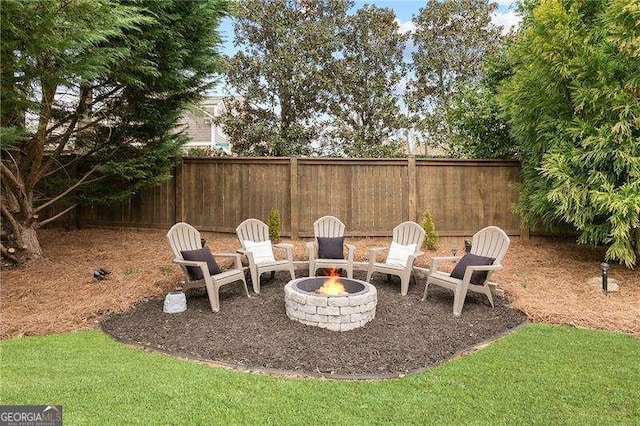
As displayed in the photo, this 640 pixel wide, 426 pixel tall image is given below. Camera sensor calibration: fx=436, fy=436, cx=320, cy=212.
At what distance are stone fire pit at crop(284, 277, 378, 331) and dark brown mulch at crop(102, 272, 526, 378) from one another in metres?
0.08

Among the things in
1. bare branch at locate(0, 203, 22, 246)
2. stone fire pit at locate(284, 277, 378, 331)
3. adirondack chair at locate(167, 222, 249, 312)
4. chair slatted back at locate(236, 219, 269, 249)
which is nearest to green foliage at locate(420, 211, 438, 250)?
chair slatted back at locate(236, 219, 269, 249)

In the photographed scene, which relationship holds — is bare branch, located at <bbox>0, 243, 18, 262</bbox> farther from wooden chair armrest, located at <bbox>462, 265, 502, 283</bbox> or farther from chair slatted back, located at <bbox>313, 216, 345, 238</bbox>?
wooden chair armrest, located at <bbox>462, 265, 502, 283</bbox>

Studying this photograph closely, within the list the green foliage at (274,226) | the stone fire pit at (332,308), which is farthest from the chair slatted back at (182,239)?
the green foliage at (274,226)

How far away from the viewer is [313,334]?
13.1 feet

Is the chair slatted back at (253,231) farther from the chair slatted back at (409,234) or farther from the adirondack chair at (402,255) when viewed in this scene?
the chair slatted back at (409,234)

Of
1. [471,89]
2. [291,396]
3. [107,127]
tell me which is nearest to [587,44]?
[471,89]

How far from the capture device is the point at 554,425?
2525mm

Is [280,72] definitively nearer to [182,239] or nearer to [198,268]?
[182,239]

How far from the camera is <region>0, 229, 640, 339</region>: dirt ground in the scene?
4.43m

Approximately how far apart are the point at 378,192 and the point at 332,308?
429 centimetres

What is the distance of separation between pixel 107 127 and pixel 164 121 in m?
0.93

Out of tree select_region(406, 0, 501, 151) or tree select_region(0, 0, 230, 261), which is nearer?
tree select_region(0, 0, 230, 261)

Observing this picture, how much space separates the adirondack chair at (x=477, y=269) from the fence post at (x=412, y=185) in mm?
2636

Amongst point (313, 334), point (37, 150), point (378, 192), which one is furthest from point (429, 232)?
point (37, 150)
